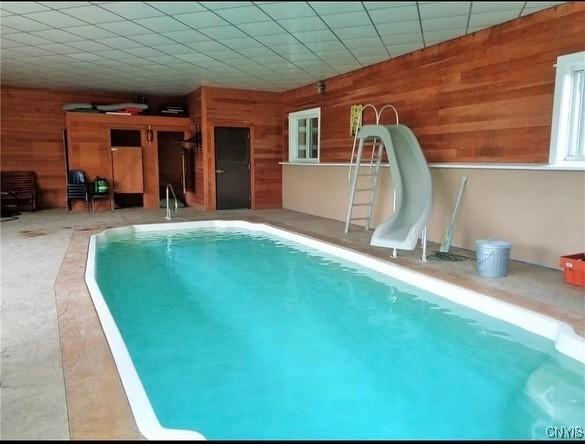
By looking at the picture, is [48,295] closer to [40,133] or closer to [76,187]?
[76,187]

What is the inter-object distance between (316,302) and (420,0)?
3.12 meters

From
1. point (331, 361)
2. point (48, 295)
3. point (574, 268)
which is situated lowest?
point (331, 361)

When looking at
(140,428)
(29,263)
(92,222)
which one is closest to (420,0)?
(140,428)

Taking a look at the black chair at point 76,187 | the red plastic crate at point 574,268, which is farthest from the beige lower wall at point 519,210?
the black chair at point 76,187

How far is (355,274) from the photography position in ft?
16.3

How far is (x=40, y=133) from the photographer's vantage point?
9.57 meters

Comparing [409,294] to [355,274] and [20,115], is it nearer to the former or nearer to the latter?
[355,274]

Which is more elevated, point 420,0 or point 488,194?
point 420,0

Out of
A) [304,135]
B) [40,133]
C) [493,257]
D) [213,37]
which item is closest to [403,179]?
[493,257]

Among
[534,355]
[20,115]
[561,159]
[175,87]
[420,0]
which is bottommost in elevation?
[534,355]

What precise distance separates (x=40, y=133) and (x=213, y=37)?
6.27m

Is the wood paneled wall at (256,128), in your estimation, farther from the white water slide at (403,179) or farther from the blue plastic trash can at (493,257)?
the blue plastic trash can at (493,257)

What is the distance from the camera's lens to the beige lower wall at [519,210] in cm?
432

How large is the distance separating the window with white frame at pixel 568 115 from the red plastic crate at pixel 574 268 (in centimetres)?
94
